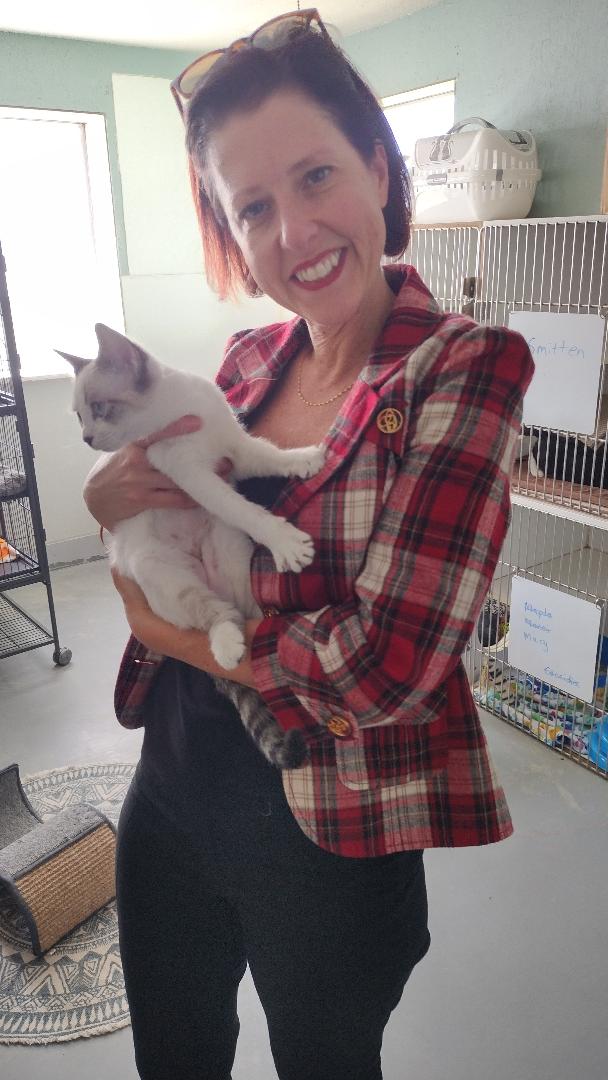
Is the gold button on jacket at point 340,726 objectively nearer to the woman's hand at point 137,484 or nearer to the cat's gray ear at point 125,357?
the woman's hand at point 137,484

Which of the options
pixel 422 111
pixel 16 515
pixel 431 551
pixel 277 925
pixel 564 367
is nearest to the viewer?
pixel 431 551

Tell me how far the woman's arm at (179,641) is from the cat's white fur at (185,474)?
0.7 inches

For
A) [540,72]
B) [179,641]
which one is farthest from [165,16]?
[179,641]

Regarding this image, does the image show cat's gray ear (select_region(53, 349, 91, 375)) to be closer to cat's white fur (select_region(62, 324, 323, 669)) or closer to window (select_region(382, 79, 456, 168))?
cat's white fur (select_region(62, 324, 323, 669))

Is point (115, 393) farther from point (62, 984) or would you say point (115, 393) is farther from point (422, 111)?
point (422, 111)

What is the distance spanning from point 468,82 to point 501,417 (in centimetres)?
278

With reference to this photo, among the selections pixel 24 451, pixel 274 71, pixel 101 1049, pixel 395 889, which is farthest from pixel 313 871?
pixel 24 451

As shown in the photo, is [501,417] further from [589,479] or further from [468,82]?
[468,82]


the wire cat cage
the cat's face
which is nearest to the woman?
the cat's face

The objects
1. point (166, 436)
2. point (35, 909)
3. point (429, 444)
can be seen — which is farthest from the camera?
point (35, 909)

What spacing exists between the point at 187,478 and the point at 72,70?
10.9 ft

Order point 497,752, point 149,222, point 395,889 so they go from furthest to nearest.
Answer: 1. point 149,222
2. point 497,752
3. point 395,889

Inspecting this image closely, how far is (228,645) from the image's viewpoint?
811 millimetres

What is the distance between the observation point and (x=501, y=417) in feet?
2.29
